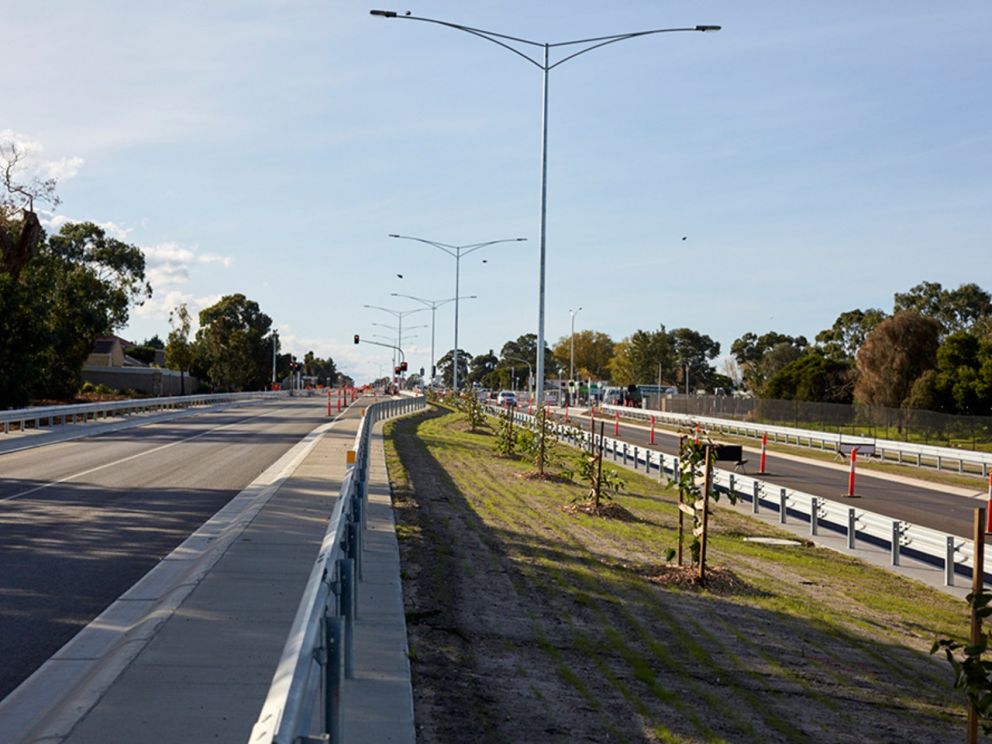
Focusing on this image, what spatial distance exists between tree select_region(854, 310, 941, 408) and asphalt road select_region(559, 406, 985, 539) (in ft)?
85.8

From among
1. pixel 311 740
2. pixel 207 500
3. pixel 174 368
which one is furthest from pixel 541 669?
pixel 174 368

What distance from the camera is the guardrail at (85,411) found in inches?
1468

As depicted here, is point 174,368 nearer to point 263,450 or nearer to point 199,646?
point 263,450

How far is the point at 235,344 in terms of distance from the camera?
128m

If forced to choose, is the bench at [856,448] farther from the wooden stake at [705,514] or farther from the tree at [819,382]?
the tree at [819,382]

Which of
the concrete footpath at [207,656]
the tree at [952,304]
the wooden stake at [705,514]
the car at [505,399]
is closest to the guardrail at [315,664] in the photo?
the concrete footpath at [207,656]

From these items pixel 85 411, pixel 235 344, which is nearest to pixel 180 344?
pixel 235 344

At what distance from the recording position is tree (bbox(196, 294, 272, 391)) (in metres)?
127

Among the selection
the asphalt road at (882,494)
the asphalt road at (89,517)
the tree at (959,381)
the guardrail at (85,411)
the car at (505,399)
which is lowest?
the asphalt road at (882,494)

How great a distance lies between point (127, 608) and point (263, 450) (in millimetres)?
21548

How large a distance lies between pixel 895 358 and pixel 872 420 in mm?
10993

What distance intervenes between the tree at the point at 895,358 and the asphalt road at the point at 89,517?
4156 cm

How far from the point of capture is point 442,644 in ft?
30.3

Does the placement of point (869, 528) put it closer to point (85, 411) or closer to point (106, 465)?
point (106, 465)
